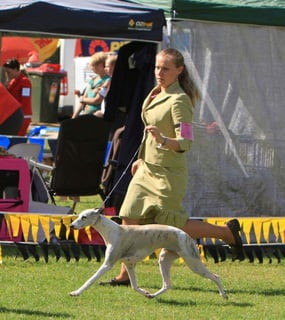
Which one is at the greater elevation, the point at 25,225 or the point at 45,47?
the point at 45,47

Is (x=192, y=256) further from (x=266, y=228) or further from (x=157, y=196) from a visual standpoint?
(x=266, y=228)

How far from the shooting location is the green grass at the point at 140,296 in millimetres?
6379

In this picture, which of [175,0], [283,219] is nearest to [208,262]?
[283,219]

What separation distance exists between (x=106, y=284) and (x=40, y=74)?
1716 cm

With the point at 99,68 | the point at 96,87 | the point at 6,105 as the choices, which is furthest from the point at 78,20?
the point at 96,87

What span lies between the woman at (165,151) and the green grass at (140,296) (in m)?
0.54

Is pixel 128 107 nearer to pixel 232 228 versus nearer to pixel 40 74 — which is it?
pixel 232 228

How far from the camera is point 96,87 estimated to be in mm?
13344

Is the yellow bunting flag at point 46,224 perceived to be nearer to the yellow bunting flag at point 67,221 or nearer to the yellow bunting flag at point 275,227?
the yellow bunting flag at point 67,221

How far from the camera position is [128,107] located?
9367 millimetres

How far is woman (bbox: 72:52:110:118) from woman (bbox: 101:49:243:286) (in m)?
5.94

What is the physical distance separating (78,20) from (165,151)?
2144 mm

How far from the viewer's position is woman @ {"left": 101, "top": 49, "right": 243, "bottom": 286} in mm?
6855

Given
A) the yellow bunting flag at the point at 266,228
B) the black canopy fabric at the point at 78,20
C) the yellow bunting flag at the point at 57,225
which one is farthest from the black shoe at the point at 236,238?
the black canopy fabric at the point at 78,20
